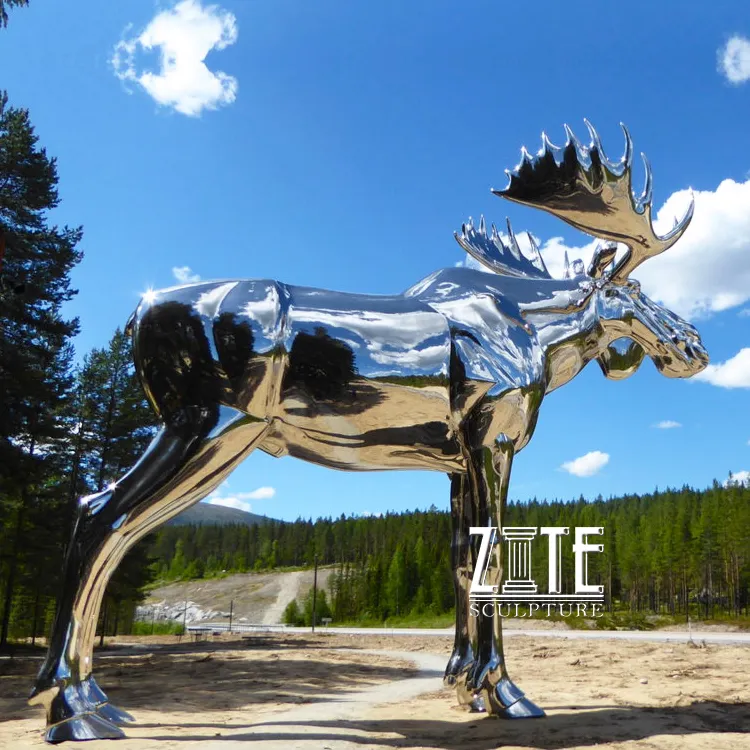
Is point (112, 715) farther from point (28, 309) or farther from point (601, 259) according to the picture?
point (28, 309)

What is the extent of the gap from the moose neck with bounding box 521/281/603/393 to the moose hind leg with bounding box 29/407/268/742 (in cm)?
253

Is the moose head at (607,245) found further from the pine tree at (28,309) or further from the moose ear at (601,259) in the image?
the pine tree at (28,309)

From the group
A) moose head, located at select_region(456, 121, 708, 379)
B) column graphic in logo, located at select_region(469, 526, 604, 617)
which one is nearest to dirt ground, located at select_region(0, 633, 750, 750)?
column graphic in logo, located at select_region(469, 526, 604, 617)

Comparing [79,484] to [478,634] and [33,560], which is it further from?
[478,634]

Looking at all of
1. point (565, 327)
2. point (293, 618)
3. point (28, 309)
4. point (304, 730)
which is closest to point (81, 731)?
point (304, 730)

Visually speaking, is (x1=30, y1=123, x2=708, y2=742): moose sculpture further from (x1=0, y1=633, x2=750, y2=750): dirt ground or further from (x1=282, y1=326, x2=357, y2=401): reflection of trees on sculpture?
(x1=0, y1=633, x2=750, y2=750): dirt ground

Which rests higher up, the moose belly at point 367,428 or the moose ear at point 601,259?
the moose ear at point 601,259

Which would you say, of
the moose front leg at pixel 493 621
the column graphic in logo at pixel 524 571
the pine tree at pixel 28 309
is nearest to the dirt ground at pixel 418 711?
the moose front leg at pixel 493 621

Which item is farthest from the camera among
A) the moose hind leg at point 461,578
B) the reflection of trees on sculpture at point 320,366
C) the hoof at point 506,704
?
the moose hind leg at point 461,578

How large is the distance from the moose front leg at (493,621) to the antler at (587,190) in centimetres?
209

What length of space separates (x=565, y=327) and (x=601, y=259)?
29.1 inches

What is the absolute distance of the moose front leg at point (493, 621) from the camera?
500 cm

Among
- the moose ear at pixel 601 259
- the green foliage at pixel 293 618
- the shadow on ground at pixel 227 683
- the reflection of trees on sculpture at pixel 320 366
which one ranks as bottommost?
the green foliage at pixel 293 618

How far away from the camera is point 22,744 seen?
4.25 meters
